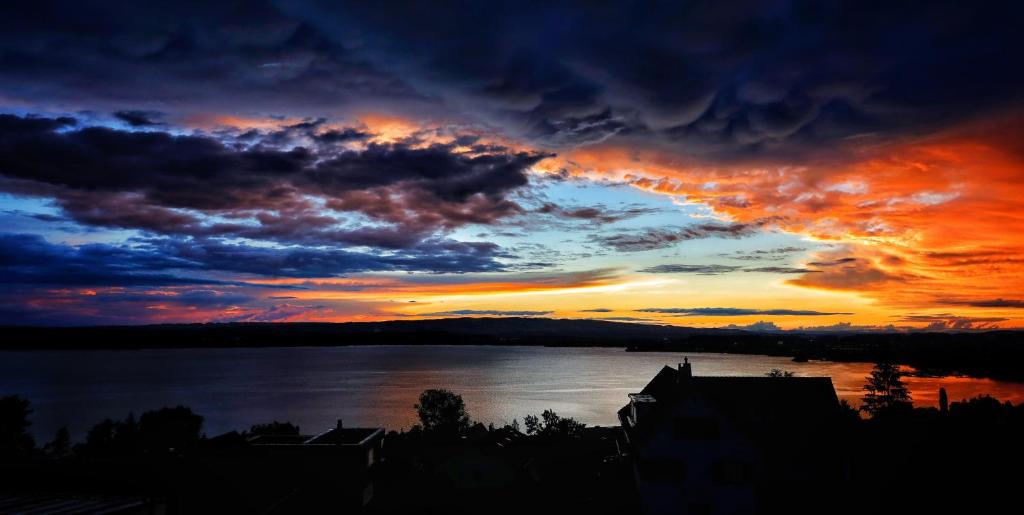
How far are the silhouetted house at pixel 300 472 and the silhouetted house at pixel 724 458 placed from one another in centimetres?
1586

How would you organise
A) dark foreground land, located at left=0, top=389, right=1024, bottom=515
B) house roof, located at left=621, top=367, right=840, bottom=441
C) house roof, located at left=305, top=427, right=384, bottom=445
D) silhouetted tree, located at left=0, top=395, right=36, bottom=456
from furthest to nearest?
silhouetted tree, located at left=0, top=395, right=36, bottom=456 < house roof, located at left=305, top=427, right=384, bottom=445 < house roof, located at left=621, top=367, right=840, bottom=441 < dark foreground land, located at left=0, top=389, right=1024, bottom=515

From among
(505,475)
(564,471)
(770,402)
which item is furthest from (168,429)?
(770,402)

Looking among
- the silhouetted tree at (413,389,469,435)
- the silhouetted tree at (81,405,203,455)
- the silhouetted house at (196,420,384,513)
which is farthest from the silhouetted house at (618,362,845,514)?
the silhouetted tree at (81,405,203,455)

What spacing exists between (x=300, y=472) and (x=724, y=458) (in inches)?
910

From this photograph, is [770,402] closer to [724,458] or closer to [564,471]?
[724,458]

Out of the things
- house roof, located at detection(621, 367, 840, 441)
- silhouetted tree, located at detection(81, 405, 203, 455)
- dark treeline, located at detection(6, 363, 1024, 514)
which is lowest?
silhouetted tree, located at detection(81, 405, 203, 455)

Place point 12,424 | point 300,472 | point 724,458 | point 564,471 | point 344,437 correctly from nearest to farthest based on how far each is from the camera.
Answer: point 724,458
point 300,472
point 344,437
point 564,471
point 12,424

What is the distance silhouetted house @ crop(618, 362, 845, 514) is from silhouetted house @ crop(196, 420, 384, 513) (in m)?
15.9

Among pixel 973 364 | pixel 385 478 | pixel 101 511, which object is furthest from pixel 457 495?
pixel 973 364

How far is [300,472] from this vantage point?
3366cm

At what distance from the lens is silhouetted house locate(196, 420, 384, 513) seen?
103 ft

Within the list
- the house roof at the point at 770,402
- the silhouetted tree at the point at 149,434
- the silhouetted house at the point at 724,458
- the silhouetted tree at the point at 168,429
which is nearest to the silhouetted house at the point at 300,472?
the silhouetted house at the point at 724,458

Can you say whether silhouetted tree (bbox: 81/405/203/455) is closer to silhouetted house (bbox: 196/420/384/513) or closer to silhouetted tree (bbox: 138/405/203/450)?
silhouetted tree (bbox: 138/405/203/450)

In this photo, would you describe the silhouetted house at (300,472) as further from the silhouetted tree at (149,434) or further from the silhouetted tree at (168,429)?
the silhouetted tree at (168,429)
